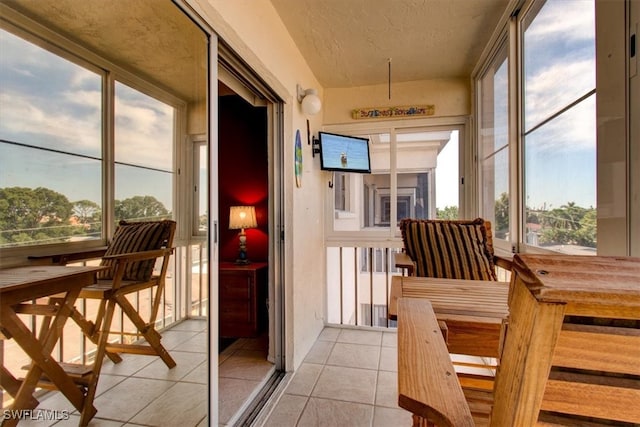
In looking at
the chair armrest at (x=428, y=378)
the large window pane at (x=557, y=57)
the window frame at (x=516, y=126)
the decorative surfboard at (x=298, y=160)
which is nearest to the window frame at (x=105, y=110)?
the chair armrest at (x=428, y=378)

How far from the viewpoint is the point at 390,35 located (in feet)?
7.43

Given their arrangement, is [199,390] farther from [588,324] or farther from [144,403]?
[588,324]

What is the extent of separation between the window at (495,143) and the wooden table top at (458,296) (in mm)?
1065

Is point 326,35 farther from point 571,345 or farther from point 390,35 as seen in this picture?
point 571,345

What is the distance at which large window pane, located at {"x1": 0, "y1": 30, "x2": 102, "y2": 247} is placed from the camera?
2.25 ft

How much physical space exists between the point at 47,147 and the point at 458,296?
1.42 meters

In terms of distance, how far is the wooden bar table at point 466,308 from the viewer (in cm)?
99

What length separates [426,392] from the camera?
1.81 feet

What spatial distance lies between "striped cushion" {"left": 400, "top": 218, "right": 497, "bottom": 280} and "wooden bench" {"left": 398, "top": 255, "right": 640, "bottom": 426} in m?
1.72

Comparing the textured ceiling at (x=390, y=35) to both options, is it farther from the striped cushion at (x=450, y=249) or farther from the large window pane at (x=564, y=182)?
the striped cushion at (x=450, y=249)

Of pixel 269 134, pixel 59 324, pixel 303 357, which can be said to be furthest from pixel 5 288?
pixel 303 357

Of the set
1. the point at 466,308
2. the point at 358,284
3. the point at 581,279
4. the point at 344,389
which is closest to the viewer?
the point at 581,279

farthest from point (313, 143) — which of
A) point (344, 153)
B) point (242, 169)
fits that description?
point (242, 169)

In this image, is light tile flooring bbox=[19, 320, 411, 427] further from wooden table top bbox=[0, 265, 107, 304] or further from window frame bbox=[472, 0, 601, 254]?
window frame bbox=[472, 0, 601, 254]
